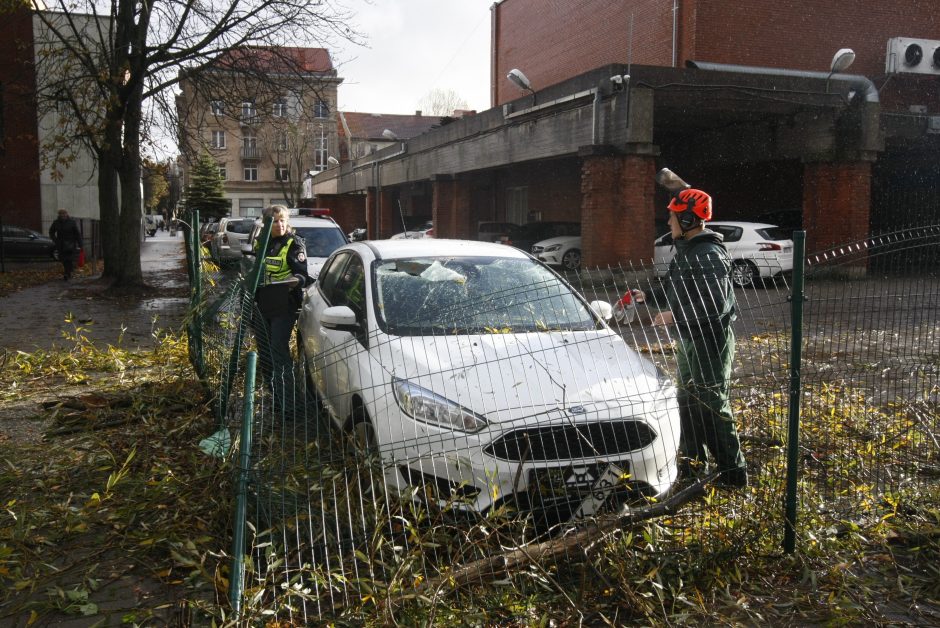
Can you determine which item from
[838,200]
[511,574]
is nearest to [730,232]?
[838,200]

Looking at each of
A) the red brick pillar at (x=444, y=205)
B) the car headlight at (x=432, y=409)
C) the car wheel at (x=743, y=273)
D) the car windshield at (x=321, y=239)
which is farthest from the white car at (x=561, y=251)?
the car headlight at (x=432, y=409)

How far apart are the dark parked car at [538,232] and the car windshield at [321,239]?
33.8 feet

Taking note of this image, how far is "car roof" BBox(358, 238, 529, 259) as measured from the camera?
6.05 meters

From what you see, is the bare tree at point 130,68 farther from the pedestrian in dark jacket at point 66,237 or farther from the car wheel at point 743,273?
the car wheel at point 743,273

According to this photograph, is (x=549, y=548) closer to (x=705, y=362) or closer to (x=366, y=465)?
(x=366, y=465)

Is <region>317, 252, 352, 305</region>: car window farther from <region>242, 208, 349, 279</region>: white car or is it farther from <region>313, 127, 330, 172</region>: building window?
<region>313, 127, 330, 172</region>: building window

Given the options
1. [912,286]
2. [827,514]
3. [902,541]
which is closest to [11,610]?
[827,514]

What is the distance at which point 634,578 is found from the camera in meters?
3.59

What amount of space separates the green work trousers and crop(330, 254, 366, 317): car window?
224 centimetres

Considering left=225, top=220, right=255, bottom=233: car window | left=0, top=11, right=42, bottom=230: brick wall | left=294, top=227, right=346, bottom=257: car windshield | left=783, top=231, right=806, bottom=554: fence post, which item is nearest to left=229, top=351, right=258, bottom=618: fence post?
left=783, top=231, right=806, bottom=554: fence post

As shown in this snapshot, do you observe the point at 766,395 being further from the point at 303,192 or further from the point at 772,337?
the point at 303,192

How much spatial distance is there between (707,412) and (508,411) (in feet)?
3.69

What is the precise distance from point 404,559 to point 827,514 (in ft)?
7.51

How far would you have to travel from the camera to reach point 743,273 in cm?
417
